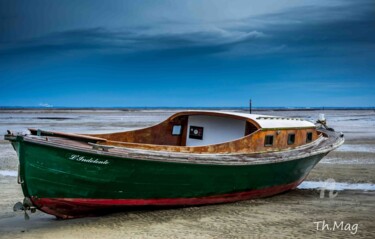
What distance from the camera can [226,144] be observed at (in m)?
11.4

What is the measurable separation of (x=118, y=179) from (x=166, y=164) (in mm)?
1056

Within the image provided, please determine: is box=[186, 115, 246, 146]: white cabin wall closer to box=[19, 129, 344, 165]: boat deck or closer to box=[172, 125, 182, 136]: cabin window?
box=[172, 125, 182, 136]: cabin window

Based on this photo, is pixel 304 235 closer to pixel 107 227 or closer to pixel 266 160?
pixel 266 160

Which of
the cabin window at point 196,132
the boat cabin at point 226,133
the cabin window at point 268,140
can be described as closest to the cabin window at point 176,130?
the boat cabin at point 226,133

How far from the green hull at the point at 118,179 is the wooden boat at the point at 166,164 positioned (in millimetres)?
19

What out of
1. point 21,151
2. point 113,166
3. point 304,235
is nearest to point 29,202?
point 21,151

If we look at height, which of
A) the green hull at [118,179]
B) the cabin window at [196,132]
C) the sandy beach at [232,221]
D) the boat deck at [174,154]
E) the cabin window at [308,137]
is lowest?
the sandy beach at [232,221]

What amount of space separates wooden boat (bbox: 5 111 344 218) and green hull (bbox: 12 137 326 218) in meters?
0.02

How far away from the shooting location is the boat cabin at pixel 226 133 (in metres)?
12.1

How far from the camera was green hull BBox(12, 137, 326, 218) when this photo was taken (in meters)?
9.14

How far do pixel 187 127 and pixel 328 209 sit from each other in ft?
15.7

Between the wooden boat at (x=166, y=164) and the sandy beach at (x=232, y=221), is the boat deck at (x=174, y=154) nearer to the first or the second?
the wooden boat at (x=166, y=164)

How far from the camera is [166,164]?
9977 millimetres

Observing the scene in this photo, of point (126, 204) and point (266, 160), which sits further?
point (266, 160)
